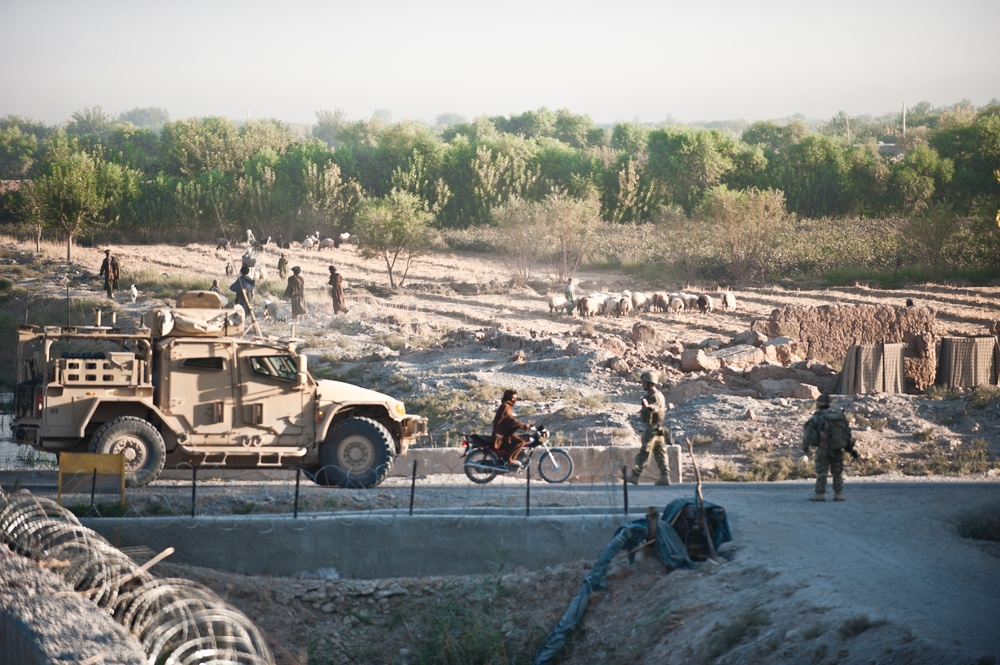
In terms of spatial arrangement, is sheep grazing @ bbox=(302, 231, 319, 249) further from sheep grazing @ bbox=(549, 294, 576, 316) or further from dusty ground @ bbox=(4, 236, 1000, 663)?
dusty ground @ bbox=(4, 236, 1000, 663)

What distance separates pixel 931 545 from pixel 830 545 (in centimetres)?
109

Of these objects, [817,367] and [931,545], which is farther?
[817,367]

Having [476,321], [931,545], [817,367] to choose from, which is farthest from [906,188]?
[931,545]

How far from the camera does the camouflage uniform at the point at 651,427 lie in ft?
49.0

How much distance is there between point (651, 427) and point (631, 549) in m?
3.10

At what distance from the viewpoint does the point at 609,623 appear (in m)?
11.5

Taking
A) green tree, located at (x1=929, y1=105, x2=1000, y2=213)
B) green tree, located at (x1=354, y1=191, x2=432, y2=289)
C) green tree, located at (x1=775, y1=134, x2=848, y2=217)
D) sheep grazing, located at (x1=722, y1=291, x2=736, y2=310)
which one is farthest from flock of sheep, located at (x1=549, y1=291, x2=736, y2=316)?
green tree, located at (x1=775, y1=134, x2=848, y2=217)

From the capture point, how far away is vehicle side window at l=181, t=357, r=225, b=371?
1510 centimetres

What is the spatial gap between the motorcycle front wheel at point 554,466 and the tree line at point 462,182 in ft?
110

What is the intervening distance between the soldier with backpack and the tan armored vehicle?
5389 millimetres

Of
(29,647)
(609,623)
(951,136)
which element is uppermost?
(951,136)

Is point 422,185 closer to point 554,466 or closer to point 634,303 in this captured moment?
point 634,303

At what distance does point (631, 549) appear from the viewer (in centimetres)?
1221

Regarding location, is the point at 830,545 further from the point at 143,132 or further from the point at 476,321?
the point at 143,132
